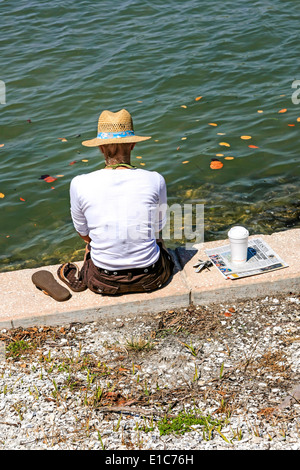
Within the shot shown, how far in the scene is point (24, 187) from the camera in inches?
298

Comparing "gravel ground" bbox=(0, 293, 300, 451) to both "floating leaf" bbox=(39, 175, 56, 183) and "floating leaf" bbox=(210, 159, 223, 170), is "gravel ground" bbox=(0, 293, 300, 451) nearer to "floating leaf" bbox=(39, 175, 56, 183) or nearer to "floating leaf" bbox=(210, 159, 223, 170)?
"floating leaf" bbox=(210, 159, 223, 170)

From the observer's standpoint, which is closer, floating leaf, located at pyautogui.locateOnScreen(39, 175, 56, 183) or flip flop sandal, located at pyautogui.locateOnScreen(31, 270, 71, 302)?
flip flop sandal, located at pyautogui.locateOnScreen(31, 270, 71, 302)

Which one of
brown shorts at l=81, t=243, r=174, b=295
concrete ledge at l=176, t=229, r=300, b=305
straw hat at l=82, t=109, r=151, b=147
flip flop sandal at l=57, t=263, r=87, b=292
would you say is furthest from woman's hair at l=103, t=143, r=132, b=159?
concrete ledge at l=176, t=229, r=300, b=305

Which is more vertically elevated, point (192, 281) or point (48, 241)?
point (192, 281)

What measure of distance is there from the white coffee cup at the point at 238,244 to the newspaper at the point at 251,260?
56mm

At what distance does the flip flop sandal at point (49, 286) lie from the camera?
446cm

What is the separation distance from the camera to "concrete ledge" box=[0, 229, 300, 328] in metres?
4.38

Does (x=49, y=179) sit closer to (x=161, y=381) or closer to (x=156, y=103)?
(x=156, y=103)

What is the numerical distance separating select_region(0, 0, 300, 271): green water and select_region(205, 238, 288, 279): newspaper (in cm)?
138

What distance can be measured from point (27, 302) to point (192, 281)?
1348 millimetres

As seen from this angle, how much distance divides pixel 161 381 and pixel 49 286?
1325 mm
